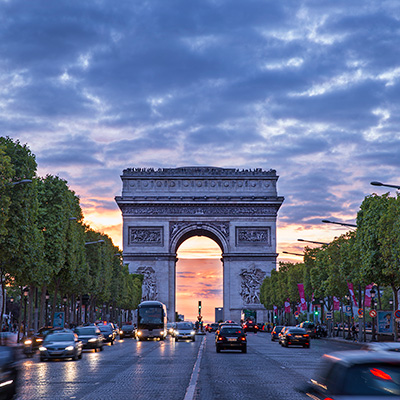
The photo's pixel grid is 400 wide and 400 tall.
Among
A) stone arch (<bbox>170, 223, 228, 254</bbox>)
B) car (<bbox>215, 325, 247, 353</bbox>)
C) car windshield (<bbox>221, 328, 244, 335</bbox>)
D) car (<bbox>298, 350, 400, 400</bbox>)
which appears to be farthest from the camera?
stone arch (<bbox>170, 223, 228, 254</bbox>)

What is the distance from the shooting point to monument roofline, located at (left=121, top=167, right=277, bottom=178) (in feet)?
404

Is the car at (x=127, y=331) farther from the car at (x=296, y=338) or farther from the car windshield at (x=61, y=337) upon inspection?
the car windshield at (x=61, y=337)

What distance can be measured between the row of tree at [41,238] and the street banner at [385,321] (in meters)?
25.6

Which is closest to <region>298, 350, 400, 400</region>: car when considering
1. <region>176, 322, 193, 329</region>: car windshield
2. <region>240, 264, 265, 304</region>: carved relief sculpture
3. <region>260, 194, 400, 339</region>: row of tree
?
<region>260, 194, 400, 339</region>: row of tree

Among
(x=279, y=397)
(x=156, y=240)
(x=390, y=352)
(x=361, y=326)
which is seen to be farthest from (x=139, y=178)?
(x=390, y=352)

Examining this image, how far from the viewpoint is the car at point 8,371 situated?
15289 millimetres

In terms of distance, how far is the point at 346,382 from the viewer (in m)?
9.46

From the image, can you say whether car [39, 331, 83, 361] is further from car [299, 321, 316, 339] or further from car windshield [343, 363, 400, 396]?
car [299, 321, 316, 339]

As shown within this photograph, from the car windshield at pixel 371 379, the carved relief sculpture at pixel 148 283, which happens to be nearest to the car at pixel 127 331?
the carved relief sculpture at pixel 148 283

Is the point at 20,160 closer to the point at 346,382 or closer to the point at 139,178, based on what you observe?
the point at 346,382

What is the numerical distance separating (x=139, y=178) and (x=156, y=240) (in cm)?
1041

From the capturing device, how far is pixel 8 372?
1578 cm

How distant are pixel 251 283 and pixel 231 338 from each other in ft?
247

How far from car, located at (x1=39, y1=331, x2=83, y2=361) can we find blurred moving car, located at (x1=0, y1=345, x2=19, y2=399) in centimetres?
2230
